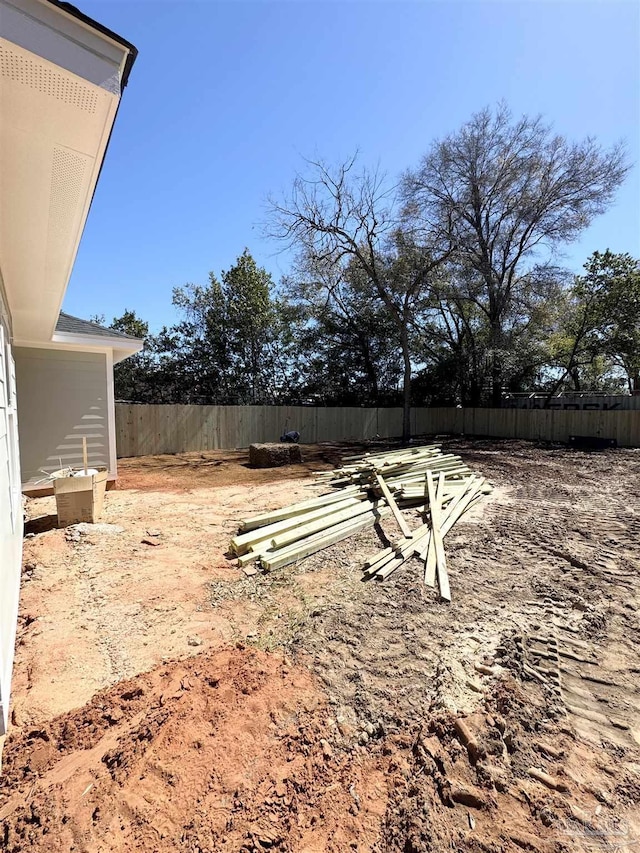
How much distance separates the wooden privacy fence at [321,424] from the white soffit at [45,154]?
9.11m

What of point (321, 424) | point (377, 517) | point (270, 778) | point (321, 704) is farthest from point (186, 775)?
point (321, 424)

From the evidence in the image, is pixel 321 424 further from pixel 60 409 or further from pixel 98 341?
pixel 60 409

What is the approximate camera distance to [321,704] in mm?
2057

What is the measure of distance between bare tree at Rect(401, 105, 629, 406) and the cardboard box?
1524cm

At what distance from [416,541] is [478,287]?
15.4 metres

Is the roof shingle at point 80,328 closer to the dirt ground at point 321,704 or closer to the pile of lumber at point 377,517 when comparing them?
the dirt ground at point 321,704

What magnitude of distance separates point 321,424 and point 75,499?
12.1 m

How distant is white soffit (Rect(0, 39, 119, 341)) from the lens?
4.75ft

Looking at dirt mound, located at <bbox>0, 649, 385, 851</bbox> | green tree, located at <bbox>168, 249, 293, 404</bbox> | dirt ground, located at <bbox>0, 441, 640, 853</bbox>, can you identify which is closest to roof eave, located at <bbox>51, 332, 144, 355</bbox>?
dirt ground, located at <bbox>0, 441, 640, 853</bbox>

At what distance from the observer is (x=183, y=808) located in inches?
58.9

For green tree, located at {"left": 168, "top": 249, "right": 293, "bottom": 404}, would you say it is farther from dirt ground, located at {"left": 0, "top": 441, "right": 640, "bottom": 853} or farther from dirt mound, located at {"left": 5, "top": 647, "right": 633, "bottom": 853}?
dirt mound, located at {"left": 5, "top": 647, "right": 633, "bottom": 853}

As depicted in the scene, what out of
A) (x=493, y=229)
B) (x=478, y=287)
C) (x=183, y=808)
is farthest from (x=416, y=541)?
(x=493, y=229)

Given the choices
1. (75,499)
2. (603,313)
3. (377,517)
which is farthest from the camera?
(603,313)

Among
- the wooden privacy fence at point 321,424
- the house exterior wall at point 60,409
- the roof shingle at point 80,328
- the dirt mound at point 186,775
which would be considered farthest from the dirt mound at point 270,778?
the wooden privacy fence at point 321,424
